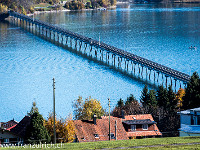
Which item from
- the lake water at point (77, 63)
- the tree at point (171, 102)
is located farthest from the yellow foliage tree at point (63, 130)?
the tree at point (171, 102)

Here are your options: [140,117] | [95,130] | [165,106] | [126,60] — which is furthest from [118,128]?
[126,60]

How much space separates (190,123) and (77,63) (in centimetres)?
5004

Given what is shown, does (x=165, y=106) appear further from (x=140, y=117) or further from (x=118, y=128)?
(x=118, y=128)

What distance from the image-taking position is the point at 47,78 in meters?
70.7

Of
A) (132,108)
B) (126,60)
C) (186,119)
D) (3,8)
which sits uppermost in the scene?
(3,8)

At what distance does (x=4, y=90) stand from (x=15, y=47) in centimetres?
3726

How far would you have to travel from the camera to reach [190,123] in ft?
110

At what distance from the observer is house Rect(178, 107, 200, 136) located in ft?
100

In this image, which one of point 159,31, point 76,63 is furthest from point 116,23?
point 76,63

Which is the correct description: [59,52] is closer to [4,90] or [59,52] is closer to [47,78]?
[47,78]

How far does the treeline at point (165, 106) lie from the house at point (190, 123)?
933 cm

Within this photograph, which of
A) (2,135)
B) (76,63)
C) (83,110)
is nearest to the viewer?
(2,135)

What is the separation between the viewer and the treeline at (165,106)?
45031 millimetres

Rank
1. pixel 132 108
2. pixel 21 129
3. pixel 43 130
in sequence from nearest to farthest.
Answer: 1. pixel 43 130
2. pixel 21 129
3. pixel 132 108
